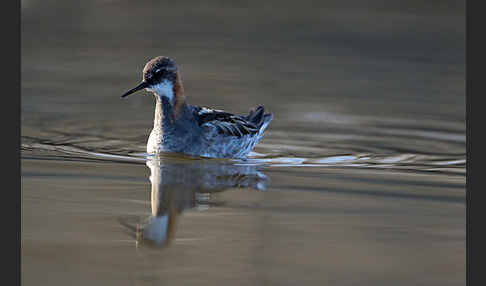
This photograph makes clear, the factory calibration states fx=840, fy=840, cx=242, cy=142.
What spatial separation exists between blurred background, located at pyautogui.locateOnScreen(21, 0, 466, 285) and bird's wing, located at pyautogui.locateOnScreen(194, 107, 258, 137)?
393 mm

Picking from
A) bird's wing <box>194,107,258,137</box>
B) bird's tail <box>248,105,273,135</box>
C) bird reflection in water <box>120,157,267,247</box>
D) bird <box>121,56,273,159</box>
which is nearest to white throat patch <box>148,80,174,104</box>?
bird <box>121,56,273,159</box>

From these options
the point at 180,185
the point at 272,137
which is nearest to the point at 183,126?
the point at 272,137

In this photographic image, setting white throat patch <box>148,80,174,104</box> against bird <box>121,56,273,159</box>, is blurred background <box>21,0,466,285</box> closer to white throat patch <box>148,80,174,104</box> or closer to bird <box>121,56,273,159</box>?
bird <box>121,56,273,159</box>

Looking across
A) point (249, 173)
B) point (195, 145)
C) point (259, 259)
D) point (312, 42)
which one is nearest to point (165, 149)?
point (195, 145)

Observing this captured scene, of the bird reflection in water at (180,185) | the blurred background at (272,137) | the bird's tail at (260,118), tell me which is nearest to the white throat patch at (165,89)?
the blurred background at (272,137)

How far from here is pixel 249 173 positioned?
900 centimetres

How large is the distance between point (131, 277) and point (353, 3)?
13.7m

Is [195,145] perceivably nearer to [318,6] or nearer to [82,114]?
[82,114]

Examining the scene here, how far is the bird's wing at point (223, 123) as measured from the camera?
33.3 ft

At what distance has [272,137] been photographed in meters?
11.2

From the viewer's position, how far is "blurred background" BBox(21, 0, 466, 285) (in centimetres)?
622

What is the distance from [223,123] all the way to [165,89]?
2.71ft

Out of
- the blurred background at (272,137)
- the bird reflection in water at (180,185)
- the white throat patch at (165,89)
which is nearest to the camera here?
the blurred background at (272,137)

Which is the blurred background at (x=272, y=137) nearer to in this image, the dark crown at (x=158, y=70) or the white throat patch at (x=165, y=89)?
the white throat patch at (x=165, y=89)
